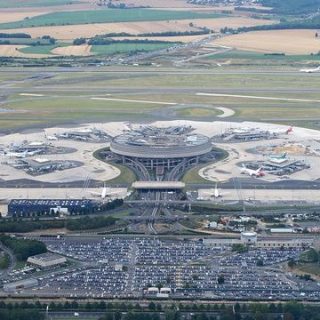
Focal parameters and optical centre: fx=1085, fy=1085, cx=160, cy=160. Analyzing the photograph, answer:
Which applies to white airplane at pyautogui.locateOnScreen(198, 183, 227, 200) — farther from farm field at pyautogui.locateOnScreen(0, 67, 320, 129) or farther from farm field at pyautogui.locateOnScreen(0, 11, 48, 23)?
farm field at pyautogui.locateOnScreen(0, 11, 48, 23)

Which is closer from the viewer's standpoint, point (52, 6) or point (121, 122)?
point (121, 122)

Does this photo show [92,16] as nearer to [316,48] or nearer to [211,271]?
[316,48]

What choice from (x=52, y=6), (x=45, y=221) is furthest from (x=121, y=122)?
(x=52, y=6)

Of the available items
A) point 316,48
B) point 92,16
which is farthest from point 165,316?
point 92,16

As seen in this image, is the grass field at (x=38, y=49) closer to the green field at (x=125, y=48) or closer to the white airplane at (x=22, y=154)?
the green field at (x=125, y=48)

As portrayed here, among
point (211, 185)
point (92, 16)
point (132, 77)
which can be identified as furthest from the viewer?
point (92, 16)

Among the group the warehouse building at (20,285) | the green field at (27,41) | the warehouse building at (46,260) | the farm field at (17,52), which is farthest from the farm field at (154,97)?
the warehouse building at (20,285)

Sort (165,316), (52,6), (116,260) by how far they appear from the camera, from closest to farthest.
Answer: (165,316)
(116,260)
(52,6)
